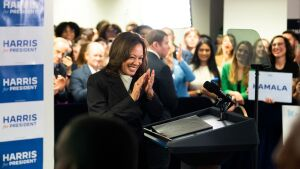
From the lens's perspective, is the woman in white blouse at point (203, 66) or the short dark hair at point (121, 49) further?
the woman in white blouse at point (203, 66)

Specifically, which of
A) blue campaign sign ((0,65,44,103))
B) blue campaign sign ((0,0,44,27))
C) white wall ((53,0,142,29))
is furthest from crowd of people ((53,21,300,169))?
white wall ((53,0,142,29))

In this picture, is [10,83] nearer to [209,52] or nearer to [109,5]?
[209,52]

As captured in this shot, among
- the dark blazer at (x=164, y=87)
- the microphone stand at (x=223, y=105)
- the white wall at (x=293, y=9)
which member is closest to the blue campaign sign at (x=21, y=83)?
the dark blazer at (x=164, y=87)

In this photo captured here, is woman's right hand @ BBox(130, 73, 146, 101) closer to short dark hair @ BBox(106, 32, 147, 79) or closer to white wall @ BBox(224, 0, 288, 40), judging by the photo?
short dark hair @ BBox(106, 32, 147, 79)

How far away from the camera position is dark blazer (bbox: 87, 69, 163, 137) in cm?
409

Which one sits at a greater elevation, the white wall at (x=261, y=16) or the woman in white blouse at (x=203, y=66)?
the white wall at (x=261, y=16)

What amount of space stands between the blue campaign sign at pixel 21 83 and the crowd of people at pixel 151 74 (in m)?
0.38

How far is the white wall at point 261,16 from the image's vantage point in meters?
8.75

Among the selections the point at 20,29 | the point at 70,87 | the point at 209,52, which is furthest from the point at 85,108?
the point at 209,52

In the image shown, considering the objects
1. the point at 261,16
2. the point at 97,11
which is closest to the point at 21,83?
the point at 261,16

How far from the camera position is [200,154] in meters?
3.11

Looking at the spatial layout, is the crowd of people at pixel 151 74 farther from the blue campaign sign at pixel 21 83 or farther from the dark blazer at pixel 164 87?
the blue campaign sign at pixel 21 83

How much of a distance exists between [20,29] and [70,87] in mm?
2089

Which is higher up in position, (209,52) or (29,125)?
(209,52)
